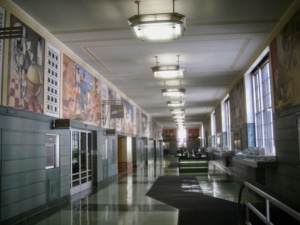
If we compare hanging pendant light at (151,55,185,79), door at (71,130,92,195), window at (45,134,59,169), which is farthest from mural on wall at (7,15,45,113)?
hanging pendant light at (151,55,185,79)

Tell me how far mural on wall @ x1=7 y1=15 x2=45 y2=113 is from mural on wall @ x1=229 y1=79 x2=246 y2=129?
7.51 metres

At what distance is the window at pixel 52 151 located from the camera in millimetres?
7716

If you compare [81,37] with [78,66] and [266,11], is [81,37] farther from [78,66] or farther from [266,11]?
[266,11]

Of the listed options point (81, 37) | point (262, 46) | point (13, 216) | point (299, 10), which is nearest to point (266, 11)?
point (299, 10)

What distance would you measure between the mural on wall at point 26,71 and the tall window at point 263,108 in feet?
21.0

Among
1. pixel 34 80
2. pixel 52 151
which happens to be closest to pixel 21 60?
pixel 34 80

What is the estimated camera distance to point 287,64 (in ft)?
22.9

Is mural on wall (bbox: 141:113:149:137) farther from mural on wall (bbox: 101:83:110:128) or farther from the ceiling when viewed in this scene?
the ceiling

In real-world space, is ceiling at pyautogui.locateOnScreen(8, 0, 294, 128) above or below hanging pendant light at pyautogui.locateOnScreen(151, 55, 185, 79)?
above

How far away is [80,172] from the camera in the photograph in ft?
33.9

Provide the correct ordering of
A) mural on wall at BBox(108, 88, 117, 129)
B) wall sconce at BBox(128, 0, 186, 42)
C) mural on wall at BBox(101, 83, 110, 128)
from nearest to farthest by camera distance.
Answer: wall sconce at BBox(128, 0, 186, 42)
mural on wall at BBox(101, 83, 110, 128)
mural on wall at BBox(108, 88, 117, 129)

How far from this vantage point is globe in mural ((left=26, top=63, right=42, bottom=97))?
22.4 ft

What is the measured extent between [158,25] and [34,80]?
308 centimetres

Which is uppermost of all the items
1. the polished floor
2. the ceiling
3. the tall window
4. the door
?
the ceiling
